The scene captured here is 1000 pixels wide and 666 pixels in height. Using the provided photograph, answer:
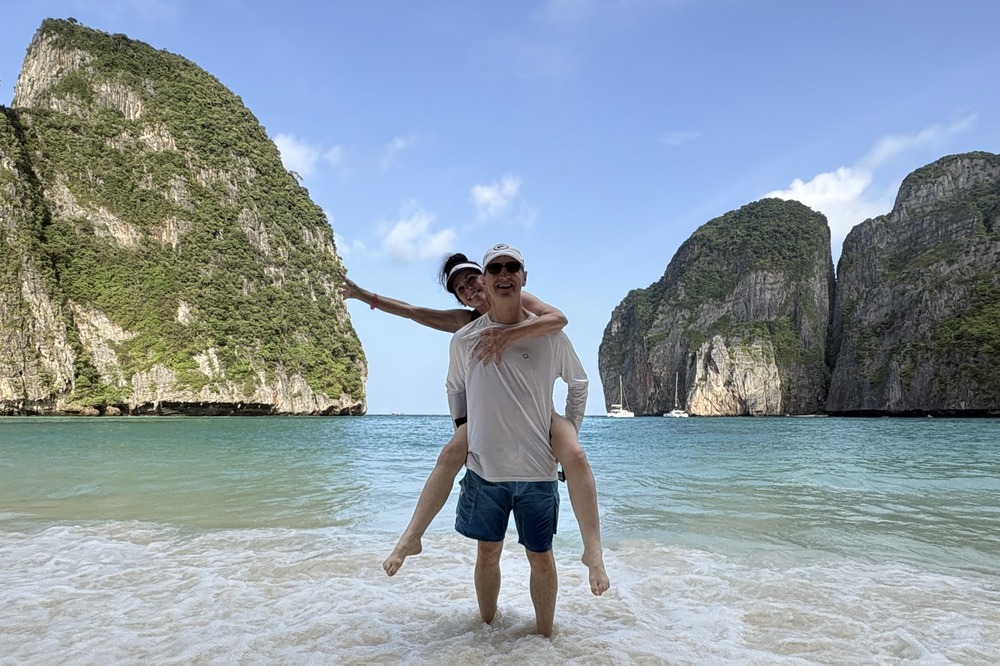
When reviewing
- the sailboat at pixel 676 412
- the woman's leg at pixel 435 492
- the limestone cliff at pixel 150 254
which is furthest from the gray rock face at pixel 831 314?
the woman's leg at pixel 435 492

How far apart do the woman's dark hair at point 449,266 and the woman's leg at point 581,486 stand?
103 cm

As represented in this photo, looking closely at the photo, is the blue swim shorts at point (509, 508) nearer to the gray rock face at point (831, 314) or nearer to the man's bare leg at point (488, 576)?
the man's bare leg at point (488, 576)

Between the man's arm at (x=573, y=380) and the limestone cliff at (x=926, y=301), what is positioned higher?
the limestone cliff at (x=926, y=301)

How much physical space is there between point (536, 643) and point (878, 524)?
5.37 metres

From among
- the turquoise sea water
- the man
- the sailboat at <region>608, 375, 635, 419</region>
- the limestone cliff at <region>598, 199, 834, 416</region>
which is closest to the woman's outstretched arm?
the man

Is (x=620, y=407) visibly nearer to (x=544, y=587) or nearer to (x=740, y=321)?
(x=740, y=321)

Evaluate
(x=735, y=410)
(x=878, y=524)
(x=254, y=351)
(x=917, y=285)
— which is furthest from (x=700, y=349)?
(x=878, y=524)

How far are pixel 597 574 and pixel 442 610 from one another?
4.20ft

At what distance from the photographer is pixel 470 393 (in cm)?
285

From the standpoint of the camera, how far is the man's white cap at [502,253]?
106 inches

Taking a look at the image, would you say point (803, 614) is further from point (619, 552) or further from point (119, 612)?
point (119, 612)

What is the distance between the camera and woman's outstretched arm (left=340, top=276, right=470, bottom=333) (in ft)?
11.5

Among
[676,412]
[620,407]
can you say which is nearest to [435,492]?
[676,412]

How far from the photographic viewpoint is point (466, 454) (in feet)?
9.50
